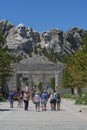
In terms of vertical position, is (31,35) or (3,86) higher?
(31,35)

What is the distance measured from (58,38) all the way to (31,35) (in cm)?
1252

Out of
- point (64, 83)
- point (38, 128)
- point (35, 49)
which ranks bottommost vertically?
point (38, 128)

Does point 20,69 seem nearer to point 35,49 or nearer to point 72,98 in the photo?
point 72,98

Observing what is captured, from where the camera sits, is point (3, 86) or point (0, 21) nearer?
point (3, 86)

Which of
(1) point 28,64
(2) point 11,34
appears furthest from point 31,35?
(1) point 28,64

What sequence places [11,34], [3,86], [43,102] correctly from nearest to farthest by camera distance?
1. [43,102]
2. [3,86]
3. [11,34]

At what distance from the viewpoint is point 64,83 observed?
63938 millimetres

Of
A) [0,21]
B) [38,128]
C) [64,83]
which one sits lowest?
[38,128]

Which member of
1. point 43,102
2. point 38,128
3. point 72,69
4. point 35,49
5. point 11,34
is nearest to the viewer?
point 38,128

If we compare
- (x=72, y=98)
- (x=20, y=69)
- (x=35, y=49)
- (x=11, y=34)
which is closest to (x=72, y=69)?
(x=72, y=98)

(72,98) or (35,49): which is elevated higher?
(35,49)

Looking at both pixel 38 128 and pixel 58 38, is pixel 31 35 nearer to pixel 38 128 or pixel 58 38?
pixel 58 38

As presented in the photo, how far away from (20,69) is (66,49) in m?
130

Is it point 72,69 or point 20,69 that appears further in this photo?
point 20,69
